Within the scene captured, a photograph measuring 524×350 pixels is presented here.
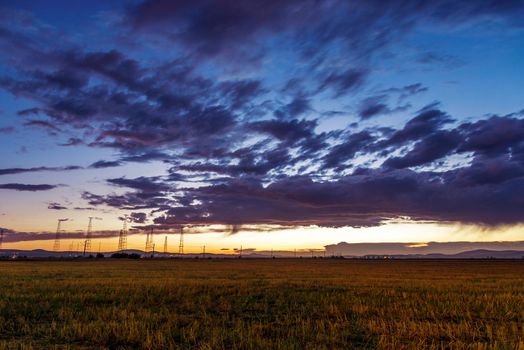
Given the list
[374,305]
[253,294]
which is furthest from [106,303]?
[374,305]

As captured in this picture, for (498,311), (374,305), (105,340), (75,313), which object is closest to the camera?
(105,340)

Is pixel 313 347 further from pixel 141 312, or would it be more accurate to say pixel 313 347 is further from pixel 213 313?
pixel 141 312

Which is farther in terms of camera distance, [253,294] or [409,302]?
[253,294]

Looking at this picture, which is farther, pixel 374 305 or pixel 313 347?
pixel 374 305

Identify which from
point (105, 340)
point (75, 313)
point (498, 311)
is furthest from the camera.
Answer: point (498, 311)

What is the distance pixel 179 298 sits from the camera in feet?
82.7

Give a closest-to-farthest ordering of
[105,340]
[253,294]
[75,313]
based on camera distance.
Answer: [105,340] → [75,313] → [253,294]

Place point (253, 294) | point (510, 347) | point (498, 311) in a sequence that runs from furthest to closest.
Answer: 1. point (253, 294)
2. point (498, 311)
3. point (510, 347)

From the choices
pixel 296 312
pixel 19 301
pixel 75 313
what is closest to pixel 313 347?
pixel 296 312

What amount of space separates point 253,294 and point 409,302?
9.51m

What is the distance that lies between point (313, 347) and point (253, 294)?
15.3m

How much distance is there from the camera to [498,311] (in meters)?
20.6

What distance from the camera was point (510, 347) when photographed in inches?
480

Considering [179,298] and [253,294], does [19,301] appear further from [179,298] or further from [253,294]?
[253,294]
